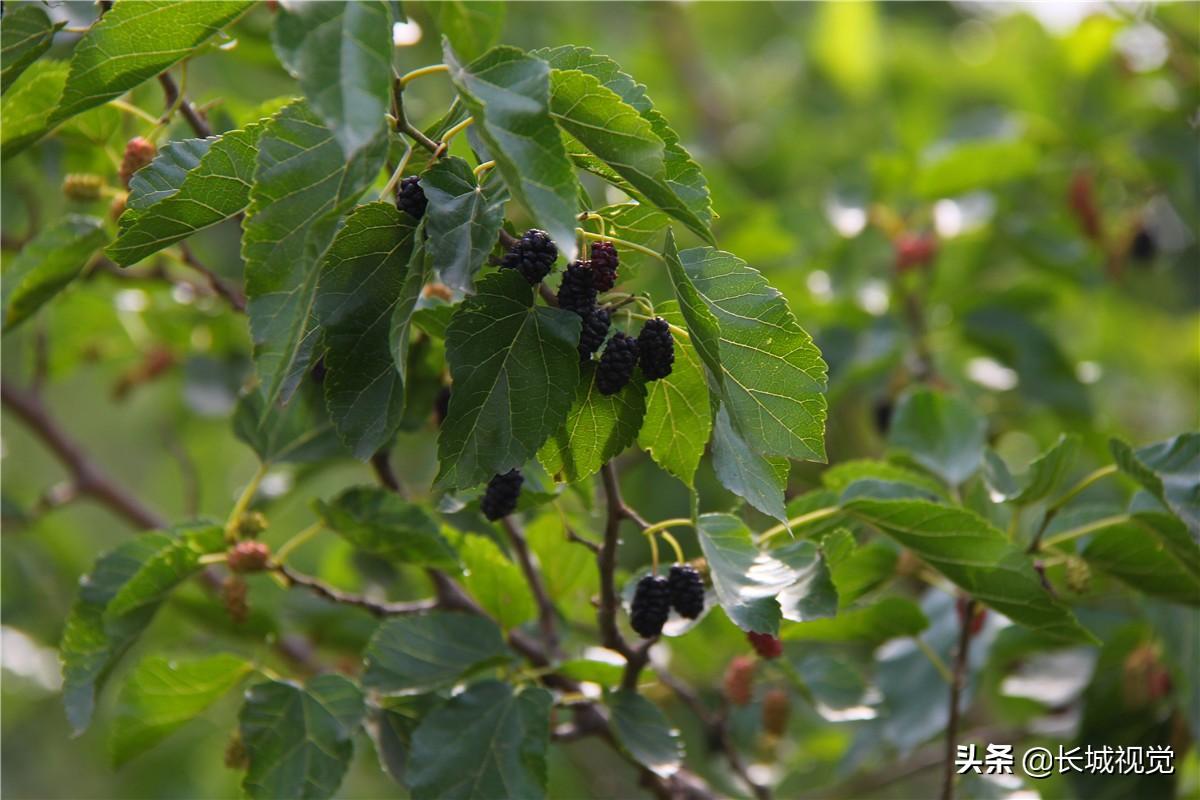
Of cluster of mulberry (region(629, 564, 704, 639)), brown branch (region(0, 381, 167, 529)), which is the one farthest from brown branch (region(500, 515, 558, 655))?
brown branch (region(0, 381, 167, 529))

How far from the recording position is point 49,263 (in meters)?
1.24

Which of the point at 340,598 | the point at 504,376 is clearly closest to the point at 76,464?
the point at 340,598

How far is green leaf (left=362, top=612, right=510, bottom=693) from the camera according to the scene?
117 cm

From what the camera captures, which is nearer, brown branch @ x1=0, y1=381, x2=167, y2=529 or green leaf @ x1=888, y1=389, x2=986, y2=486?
green leaf @ x1=888, y1=389, x2=986, y2=486

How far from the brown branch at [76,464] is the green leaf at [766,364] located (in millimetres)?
1223

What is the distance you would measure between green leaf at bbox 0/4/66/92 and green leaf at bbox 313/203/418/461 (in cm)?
33

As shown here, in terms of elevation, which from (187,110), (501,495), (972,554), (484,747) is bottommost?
(484,747)

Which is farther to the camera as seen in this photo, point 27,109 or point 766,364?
point 27,109

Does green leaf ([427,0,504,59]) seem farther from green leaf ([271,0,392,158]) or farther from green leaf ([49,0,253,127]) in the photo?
green leaf ([271,0,392,158])

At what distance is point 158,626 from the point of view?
2.11 metres

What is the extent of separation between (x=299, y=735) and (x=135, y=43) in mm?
640

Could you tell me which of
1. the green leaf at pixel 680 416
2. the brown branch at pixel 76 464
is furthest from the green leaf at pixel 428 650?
the brown branch at pixel 76 464

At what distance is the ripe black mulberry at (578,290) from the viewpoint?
→ 89 centimetres

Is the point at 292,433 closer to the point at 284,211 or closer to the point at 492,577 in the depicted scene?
the point at 492,577
